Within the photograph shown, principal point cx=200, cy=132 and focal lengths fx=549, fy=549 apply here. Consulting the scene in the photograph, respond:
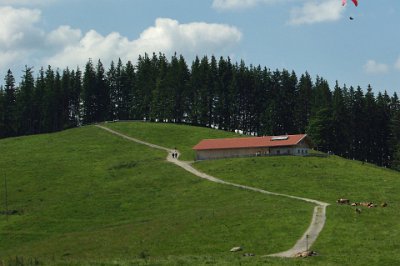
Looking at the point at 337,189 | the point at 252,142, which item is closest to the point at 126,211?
the point at 337,189

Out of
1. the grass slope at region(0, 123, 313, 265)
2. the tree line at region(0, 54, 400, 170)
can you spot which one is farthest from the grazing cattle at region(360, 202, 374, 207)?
the tree line at region(0, 54, 400, 170)

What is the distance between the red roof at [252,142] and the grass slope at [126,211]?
637 centimetres

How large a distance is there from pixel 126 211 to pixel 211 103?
8228 cm

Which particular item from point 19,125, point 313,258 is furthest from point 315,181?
point 19,125

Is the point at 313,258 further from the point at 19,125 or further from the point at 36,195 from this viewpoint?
the point at 19,125

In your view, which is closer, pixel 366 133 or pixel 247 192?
pixel 247 192

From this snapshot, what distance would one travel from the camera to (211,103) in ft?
495

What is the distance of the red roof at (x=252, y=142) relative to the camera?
104 metres

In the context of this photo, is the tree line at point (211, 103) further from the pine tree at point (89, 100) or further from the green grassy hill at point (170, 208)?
the green grassy hill at point (170, 208)

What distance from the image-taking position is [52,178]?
95.8 metres

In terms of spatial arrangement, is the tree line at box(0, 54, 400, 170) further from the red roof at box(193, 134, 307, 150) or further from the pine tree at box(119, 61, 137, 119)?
the red roof at box(193, 134, 307, 150)

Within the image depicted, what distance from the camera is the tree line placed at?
135875 mm

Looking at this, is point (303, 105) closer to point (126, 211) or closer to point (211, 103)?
point (211, 103)

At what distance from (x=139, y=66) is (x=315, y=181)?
99444 millimetres
